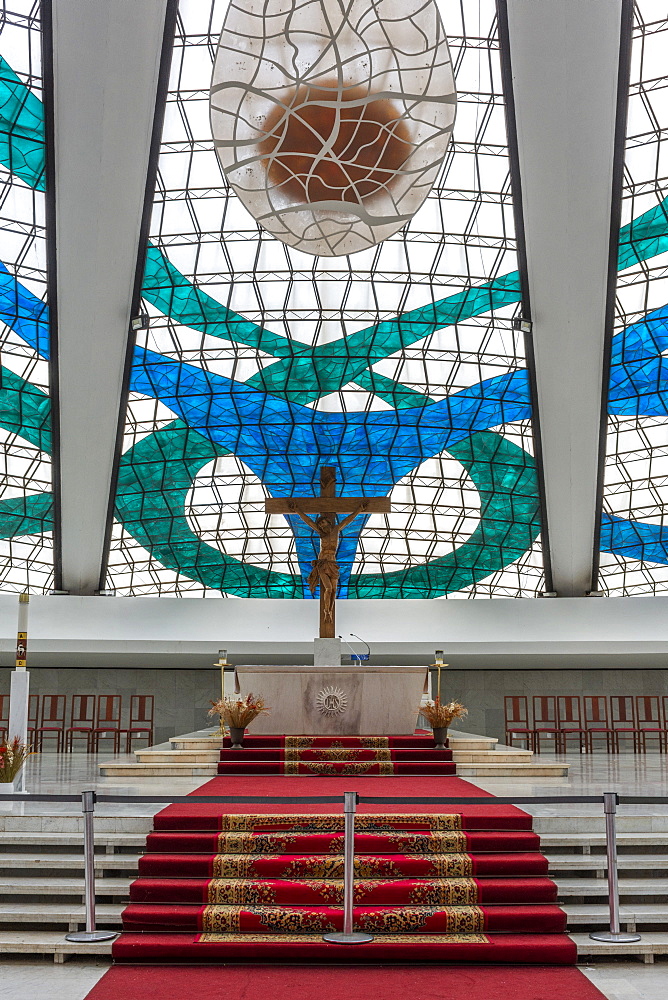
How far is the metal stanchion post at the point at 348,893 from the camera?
25.9 feet

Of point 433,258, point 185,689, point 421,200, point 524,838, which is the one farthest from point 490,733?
point 421,200

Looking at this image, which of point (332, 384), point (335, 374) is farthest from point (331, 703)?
point (332, 384)

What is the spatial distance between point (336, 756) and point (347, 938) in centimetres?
622

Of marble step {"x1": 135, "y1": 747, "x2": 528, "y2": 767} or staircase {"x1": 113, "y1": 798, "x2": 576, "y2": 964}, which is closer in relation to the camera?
staircase {"x1": 113, "y1": 798, "x2": 576, "y2": 964}

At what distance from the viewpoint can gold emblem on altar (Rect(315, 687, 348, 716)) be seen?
15203 mm

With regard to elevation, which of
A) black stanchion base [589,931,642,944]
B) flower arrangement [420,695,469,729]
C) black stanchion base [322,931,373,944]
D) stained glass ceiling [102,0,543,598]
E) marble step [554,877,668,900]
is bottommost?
black stanchion base [589,931,642,944]

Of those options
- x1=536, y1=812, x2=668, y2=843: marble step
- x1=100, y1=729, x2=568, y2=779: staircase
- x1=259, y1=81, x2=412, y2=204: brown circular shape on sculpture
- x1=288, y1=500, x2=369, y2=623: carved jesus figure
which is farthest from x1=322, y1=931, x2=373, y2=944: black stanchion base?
x1=288, y1=500, x2=369, y2=623: carved jesus figure

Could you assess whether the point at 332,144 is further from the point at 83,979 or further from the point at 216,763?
the point at 216,763

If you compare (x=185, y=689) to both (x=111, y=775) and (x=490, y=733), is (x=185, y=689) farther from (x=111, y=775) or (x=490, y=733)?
(x=111, y=775)

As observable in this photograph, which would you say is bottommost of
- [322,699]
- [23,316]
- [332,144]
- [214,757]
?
Result: [214,757]

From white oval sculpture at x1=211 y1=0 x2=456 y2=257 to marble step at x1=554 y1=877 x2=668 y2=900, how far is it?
614cm

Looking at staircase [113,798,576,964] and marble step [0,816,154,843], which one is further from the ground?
marble step [0,816,154,843]

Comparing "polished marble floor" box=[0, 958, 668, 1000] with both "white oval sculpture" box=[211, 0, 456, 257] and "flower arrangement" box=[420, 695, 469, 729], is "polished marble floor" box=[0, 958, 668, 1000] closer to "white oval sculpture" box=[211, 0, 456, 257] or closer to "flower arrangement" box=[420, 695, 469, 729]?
"white oval sculpture" box=[211, 0, 456, 257]

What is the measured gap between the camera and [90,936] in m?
8.07
